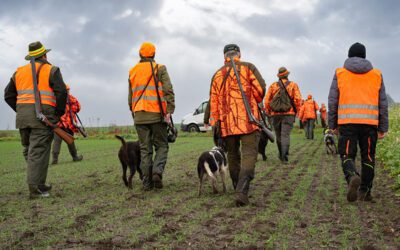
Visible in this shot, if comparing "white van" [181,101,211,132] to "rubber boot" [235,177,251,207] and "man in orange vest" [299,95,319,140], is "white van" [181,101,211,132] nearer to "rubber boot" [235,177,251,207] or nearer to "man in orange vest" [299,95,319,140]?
"man in orange vest" [299,95,319,140]

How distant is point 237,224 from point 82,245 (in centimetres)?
152

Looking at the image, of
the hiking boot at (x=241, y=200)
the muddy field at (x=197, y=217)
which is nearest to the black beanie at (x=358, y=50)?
the muddy field at (x=197, y=217)

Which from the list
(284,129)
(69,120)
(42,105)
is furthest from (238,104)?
(69,120)

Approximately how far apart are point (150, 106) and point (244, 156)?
5.75 feet

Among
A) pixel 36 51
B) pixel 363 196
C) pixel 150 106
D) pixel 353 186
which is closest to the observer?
pixel 353 186

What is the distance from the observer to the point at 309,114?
1973 centimetres

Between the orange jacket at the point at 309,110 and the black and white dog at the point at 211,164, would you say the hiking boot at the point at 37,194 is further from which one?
the orange jacket at the point at 309,110

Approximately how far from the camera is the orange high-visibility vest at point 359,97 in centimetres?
534

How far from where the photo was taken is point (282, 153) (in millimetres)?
10133

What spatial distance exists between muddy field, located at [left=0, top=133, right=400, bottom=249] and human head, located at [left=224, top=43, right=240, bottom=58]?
6.28 ft

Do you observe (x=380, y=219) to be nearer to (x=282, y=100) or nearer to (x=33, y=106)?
(x=33, y=106)

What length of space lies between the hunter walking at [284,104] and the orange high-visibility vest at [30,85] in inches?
215

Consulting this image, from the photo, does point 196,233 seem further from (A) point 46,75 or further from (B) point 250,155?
(A) point 46,75

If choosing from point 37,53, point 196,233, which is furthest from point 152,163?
point 196,233
